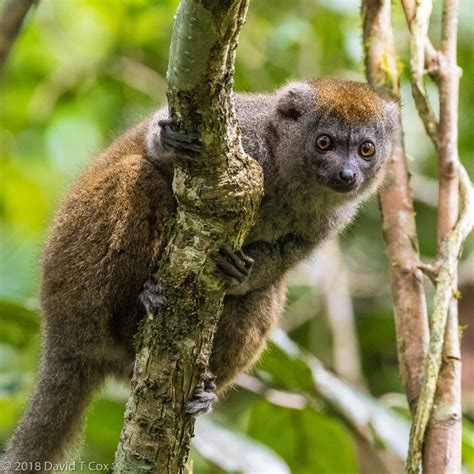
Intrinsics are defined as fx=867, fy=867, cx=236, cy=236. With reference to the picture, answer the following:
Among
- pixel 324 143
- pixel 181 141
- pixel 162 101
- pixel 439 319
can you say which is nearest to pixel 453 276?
pixel 439 319

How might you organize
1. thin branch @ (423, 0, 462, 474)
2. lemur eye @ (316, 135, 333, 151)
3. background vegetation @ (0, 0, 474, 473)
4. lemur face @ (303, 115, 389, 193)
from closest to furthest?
thin branch @ (423, 0, 462, 474) < lemur face @ (303, 115, 389, 193) < lemur eye @ (316, 135, 333, 151) < background vegetation @ (0, 0, 474, 473)

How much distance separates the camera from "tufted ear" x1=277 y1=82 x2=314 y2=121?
15.8 ft

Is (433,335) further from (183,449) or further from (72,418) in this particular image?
(72,418)

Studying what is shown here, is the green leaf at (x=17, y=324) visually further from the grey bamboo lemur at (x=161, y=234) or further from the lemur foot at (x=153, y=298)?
the lemur foot at (x=153, y=298)

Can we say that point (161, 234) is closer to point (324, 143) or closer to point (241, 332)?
point (241, 332)

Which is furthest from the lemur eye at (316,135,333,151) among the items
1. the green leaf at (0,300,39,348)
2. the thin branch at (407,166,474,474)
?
the green leaf at (0,300,39,348)

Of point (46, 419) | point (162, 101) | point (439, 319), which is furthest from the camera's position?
point (162, 101)

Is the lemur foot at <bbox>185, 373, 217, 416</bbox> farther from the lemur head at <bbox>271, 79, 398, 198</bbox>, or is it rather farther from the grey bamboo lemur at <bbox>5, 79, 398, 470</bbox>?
the lemur head at <bbox>271, 79, 398, 198</bbox>

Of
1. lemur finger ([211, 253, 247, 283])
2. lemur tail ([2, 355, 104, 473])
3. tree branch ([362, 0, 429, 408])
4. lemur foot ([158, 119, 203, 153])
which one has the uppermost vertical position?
tree branch ([362, 0, 429, 408])

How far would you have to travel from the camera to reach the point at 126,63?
324 inches

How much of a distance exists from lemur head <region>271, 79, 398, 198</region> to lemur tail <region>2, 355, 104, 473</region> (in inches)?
Result: 61.6

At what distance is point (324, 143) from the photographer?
4.82m

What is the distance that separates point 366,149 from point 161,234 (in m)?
1.38

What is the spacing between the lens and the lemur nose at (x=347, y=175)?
4602mm
